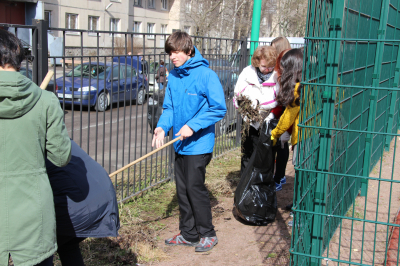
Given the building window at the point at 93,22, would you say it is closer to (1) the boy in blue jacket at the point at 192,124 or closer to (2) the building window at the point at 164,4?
(2) the building window at the point at 164,4

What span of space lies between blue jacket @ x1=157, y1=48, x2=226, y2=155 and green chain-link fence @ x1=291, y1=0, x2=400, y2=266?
936mm

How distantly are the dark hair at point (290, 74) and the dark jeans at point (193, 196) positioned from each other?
0.85m

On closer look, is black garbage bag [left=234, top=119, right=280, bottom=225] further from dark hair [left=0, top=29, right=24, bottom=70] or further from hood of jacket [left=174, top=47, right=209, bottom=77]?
dark hair [left=0, top=29, right=24, bottom=70]

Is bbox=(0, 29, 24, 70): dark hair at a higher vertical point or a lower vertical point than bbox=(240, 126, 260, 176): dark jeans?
higher

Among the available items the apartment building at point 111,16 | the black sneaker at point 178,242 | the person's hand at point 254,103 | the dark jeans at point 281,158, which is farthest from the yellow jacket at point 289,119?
the apartment building at point 111,16

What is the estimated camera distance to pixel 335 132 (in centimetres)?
286

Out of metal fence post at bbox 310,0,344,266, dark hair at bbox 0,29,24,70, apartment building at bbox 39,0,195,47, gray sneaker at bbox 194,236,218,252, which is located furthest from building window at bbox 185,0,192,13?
dark hair at bbox 0,29,24,70

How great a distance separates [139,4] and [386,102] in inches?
1336

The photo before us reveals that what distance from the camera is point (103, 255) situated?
341 cm

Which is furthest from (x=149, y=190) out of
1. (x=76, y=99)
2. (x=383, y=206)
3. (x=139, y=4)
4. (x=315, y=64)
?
(x=139, y=4)

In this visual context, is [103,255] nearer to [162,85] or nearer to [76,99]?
[76,99]

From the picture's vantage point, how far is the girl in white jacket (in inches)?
175

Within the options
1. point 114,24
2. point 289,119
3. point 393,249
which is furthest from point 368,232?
point 114,24

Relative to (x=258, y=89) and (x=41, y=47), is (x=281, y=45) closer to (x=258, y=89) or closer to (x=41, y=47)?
(x=258, y=89)
